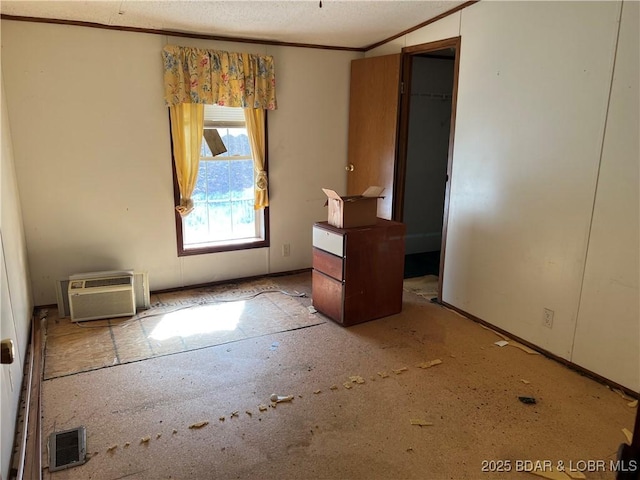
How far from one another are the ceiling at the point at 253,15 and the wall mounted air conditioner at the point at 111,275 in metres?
1.95

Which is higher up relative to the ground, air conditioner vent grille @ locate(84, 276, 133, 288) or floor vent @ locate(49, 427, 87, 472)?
air conditioner vent grille @ locate(84, 276, 133, 288)

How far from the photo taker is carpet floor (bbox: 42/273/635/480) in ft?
6.70

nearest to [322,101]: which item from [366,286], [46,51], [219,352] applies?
[366,286]

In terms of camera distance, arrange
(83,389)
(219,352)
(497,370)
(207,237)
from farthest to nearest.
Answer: (207,237) → (219,352) → (497,370) → (83,389)

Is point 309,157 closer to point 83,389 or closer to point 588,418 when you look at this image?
point 83,389

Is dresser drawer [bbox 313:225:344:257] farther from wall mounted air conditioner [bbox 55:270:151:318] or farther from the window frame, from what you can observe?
wall mounted air conditioner [bbox 55:270:151:318]

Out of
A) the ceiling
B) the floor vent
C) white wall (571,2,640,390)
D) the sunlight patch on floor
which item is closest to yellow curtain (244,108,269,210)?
the ceiling

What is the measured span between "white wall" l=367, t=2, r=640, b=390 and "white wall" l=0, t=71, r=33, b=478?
3023 mm

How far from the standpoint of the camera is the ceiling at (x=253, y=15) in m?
3.11

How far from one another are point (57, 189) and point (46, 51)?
1.03m

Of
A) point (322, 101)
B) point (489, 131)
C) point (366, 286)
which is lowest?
point (366, 286)

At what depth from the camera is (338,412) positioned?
7.89 ft

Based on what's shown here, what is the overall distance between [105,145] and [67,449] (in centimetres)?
243

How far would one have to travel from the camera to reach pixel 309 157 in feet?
15.1
